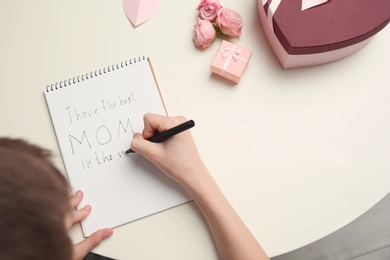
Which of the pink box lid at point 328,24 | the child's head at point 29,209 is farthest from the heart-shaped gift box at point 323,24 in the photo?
the child's head at point 29,209

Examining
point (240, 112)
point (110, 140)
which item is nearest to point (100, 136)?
point (110, 140)

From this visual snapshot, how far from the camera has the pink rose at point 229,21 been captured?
66cm

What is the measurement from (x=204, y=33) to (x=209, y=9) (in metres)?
0.05

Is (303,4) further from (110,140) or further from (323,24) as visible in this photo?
(110,140)

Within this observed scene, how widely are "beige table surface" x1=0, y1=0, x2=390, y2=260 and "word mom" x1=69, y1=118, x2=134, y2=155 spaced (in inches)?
1.2

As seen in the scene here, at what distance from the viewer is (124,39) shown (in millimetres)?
700

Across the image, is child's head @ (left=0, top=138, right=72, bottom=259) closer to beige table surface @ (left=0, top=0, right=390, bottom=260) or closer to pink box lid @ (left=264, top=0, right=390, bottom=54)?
beige table surface @ (left=0, top=0, right=390, bottom=260)

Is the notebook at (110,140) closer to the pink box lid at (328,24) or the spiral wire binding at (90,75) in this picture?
the spiral wire binding at (90,75)

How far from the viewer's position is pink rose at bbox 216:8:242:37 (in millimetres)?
660

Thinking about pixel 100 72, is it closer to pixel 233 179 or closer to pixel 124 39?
pixel 124 39

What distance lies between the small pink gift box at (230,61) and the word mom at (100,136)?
0.16 metres

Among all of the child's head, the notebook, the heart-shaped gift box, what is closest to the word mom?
the notebook

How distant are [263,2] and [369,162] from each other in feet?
0.92

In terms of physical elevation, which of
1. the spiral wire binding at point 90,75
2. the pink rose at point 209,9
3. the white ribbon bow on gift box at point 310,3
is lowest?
the white ribbon bow on gift box at point 310,3
